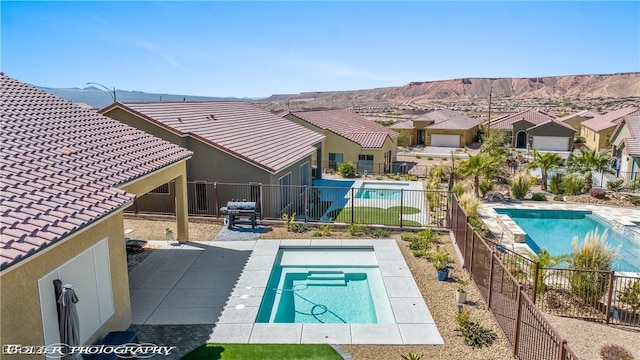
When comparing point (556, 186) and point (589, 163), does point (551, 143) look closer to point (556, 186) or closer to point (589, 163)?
point (589, 163)

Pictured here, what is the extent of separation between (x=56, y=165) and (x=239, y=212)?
380 inches

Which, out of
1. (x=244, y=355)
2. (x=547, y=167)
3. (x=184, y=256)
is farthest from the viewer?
(x=547, y=167)

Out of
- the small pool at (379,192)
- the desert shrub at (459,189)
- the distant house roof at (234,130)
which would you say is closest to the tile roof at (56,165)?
the distant house roof at (234,130)

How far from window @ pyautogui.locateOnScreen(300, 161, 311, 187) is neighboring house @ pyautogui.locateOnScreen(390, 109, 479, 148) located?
34223mm

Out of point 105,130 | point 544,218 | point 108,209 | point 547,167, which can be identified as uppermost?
point 105,130

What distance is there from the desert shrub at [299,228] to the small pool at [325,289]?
1.81 meters

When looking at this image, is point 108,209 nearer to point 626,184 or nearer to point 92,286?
point 92,286

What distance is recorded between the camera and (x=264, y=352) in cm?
973

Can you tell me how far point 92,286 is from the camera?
30.5ft

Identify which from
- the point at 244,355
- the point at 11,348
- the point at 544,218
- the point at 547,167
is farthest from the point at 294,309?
the point at 547,167

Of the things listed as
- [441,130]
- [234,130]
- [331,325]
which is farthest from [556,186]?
[441,130]

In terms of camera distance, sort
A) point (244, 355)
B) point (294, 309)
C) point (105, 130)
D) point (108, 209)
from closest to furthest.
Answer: point (108, 209) → point (244, 355) → point (294, 309) → point (105, 130)

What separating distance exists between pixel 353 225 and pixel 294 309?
6.48m

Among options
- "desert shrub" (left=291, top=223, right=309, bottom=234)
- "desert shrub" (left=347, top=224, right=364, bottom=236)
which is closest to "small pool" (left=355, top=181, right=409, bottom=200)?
"desert shrub" (left=347, top=224, right=364, bottom=236)
